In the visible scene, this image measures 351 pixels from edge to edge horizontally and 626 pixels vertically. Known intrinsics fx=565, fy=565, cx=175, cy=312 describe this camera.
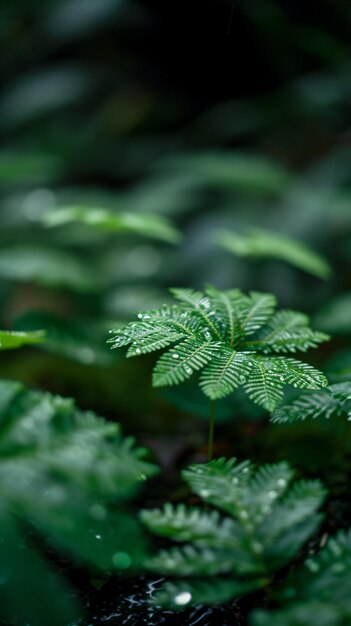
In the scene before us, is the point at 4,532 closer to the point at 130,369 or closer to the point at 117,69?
the point at 130,369

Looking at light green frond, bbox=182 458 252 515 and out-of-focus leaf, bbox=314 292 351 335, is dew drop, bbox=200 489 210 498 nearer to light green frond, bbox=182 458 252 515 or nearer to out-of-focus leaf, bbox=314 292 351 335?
light green frond, bbox=182 458 252 515

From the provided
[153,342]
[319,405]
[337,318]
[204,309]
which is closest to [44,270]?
[337,318]

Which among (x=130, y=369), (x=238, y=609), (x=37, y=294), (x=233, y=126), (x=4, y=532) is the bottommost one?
(x=238, y=609)

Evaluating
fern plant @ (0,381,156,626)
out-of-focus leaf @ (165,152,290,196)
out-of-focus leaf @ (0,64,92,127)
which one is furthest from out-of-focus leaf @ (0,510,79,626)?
out-of-focus leaf @ (0,64,92,127)

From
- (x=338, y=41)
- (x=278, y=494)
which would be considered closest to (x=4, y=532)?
(x=278, y=494)

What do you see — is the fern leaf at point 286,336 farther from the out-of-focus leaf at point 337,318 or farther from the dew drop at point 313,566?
the out-of-focus leaf at point 337,318

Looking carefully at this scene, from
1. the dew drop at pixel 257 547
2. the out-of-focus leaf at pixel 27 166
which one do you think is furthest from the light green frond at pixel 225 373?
the out-of-focus leaf at pixel 27 166
